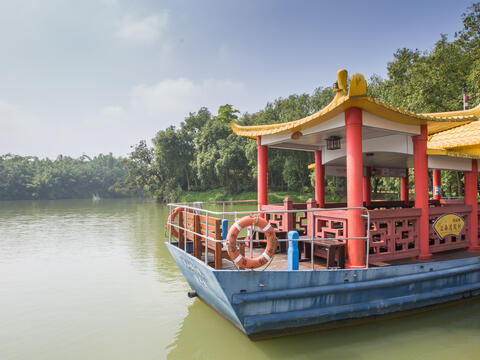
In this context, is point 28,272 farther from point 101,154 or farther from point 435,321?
point 101,154

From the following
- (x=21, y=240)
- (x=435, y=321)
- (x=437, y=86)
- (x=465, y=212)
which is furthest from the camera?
(x=437, y=86)

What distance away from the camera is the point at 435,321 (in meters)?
5.23

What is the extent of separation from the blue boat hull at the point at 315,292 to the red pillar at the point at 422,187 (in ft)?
1.56

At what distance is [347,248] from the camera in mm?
5102

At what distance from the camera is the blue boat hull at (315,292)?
4109mm

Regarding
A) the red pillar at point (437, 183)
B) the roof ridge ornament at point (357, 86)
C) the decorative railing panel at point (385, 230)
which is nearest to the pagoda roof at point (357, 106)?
the roof ridge ornament at point (357, 86)

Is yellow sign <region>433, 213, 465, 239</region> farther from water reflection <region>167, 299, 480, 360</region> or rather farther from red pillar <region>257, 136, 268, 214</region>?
red pillar <region>257, 136, 268, 214</region>

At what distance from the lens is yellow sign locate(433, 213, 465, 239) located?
612 centimetres

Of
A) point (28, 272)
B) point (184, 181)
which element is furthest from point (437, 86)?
point (184, 181)

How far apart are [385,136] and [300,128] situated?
2.11 metres

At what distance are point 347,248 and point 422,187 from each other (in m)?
2.18

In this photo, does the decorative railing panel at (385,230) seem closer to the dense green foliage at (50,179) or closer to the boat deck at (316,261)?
the boat deck at (316,261)

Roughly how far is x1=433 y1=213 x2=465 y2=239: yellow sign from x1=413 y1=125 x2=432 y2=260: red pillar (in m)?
0.38

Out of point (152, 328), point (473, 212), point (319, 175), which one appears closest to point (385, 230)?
point (473, 212)
